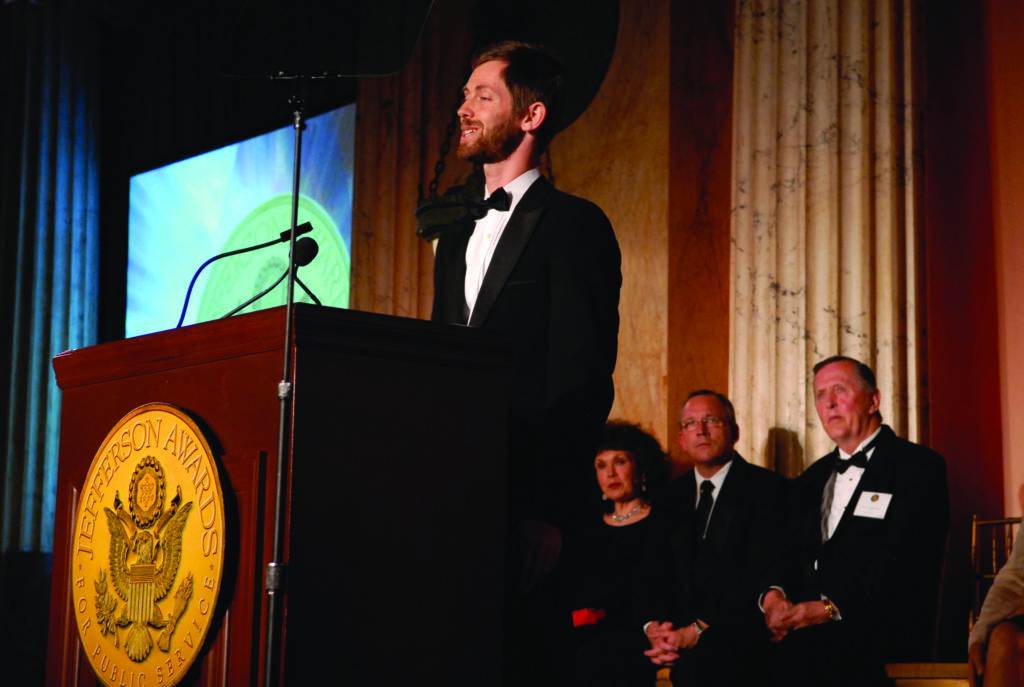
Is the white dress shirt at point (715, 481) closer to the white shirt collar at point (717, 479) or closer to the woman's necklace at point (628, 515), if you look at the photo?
the white shirt collar at point (717, 479)

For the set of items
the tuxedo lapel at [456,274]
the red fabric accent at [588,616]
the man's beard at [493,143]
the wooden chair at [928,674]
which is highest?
the man's beard at [493,143]

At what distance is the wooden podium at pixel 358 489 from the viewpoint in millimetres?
1752

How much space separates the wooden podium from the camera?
1752 millimetres

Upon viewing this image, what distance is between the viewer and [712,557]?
4977 millimetres

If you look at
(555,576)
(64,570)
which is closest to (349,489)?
(555,576)

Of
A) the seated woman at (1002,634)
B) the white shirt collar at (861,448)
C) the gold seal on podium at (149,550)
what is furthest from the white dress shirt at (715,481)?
the gold seal on podium at (149,550)

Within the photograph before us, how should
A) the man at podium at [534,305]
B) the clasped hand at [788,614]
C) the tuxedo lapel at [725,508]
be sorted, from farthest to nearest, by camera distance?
1. the tuxedo lapel at [725,508]
2. the clasped hand at [788,614]
3. the man at podium at [534,305]

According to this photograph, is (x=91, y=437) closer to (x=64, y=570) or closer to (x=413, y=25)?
(x=64, y=570)

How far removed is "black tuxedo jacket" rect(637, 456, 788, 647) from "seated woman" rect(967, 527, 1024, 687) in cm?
85

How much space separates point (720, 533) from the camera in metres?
5.04

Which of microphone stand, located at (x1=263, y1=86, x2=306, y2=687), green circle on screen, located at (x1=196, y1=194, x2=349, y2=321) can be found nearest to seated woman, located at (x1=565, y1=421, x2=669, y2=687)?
green circle on screen, located at (x1=196, y1=194, x2=349, y2=321)

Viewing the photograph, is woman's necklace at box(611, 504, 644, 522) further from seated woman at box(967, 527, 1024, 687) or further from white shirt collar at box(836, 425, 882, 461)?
seated woman at box(967, 527, 1024, 687)

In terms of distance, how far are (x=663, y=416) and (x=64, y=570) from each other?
13.7 feet

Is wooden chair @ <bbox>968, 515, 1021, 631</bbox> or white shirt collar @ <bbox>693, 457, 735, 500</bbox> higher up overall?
white shirt collar @ <bbox>693, 457, 735, 500</bbox>
